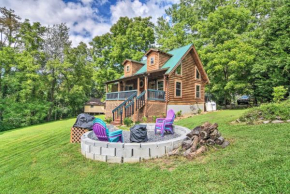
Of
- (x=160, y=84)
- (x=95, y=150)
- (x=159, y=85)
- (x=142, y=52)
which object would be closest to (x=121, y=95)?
(x=159, y=85)

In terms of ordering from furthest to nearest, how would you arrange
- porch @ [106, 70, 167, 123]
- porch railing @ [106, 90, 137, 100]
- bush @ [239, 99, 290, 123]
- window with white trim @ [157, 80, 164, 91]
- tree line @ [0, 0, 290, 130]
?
1. window with white trim @ [157, 80, 164, 91]
2. tree line @ [0, 0, 290, 130]
3. porch railing @ [106, 90, 137, 100]
4. porch @ [106, 70, 167, 123]
5. bush @ [239, 99, 290, 123]

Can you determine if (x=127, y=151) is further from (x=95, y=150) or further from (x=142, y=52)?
(x=142, y=52)

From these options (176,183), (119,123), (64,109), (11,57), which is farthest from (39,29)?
(176,183)

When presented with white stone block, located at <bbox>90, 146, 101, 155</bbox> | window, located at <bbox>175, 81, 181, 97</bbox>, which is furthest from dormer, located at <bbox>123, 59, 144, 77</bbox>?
white stone block, located at <bbox>90, 146, 101, 155</bbox>

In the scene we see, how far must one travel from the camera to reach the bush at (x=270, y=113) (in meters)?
6.23

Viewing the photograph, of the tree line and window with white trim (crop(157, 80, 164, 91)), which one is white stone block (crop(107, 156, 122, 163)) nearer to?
window with white trim (crop(157, 80, 164, 91))

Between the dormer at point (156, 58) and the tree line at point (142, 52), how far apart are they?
5350mm

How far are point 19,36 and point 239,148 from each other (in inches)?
1121

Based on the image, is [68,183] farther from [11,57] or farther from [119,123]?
[11,57]

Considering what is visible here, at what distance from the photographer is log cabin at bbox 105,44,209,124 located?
11.6 meters

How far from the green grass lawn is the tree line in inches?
462

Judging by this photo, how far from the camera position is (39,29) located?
23125 mm

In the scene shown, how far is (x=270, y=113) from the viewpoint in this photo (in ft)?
21.7

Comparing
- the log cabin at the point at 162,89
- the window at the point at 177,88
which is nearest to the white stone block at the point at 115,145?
the log cabin at the point at 162,89
